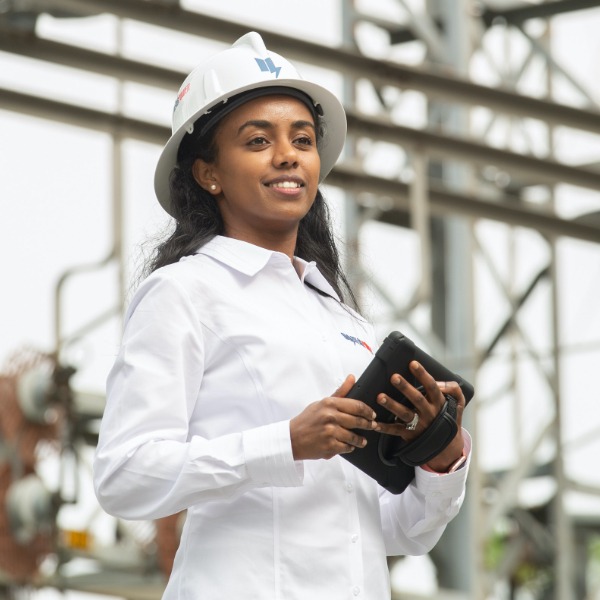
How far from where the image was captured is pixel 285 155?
2.29 metres

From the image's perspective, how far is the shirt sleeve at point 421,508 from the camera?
224cm

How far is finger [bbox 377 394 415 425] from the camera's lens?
2.00m

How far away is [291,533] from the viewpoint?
81.4 inches

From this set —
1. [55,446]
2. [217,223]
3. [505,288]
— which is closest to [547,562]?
[505,288]

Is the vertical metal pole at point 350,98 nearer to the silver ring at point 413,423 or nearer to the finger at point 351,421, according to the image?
the silver ring at point 413,423

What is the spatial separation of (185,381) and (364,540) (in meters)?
0.40

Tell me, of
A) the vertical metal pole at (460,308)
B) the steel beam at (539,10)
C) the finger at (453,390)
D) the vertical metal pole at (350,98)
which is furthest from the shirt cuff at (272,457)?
the steel beam at (539,10)

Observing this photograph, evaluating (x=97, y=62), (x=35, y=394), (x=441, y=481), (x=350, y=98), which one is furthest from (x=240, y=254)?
(x=350, y=98)

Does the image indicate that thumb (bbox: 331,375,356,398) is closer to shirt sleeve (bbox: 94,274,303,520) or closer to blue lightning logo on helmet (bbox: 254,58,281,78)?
shirt sleeve (bbox: 94,274,303,520)

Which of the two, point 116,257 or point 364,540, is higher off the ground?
point 116,257

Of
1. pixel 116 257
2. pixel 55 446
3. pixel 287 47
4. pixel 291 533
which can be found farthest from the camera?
pixel 55 446

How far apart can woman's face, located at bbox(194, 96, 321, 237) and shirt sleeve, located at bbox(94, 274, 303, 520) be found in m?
0.26

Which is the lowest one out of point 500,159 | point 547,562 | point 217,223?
point 547,562

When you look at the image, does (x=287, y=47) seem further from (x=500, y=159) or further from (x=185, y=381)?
(x=185, y=381)
